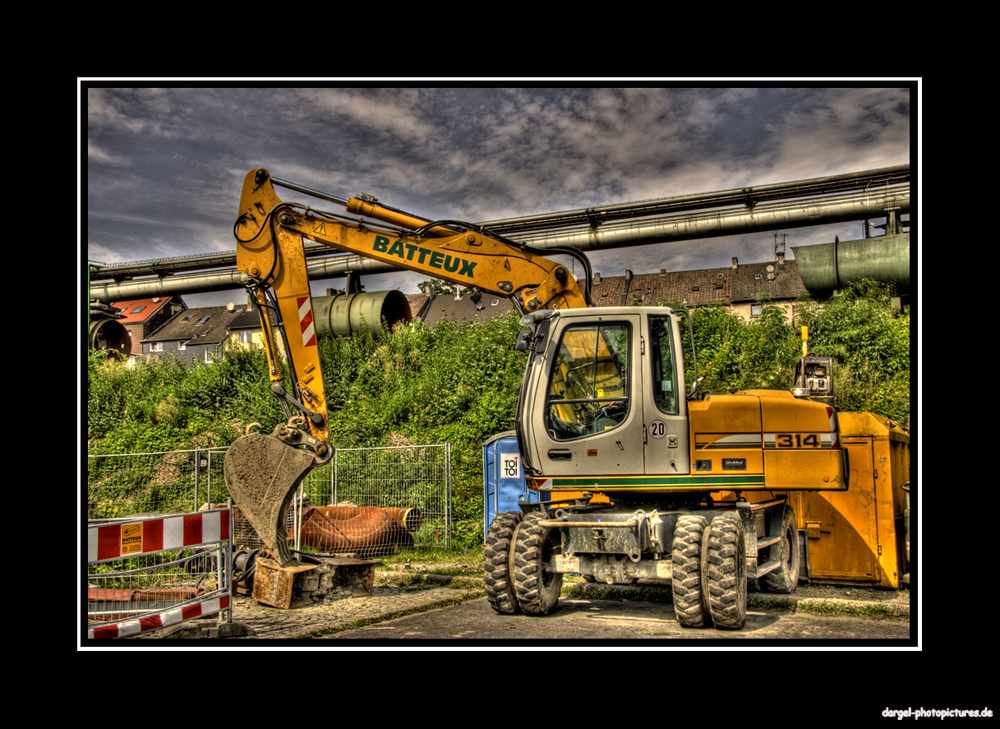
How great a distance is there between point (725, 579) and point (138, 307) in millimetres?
19696

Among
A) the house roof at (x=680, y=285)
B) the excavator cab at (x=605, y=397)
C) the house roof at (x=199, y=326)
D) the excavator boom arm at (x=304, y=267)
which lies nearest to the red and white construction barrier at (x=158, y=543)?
the excavator boom arm at (x=304, y=267)

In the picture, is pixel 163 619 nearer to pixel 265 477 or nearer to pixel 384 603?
pixel 265 477

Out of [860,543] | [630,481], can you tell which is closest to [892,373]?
[860,543]

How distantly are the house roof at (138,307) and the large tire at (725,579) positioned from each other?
53.5 ft

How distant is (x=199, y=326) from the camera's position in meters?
41.6

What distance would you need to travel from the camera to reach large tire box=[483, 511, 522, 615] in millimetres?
6723

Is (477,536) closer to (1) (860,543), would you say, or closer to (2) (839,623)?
(1) (860,543)

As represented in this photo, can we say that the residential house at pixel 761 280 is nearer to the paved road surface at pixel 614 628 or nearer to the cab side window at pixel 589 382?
the paved road surface at pixel 614 628

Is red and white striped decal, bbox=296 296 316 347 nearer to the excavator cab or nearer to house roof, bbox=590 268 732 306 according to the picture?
the excavator cab

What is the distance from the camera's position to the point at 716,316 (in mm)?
16094

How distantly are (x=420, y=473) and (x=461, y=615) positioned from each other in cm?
615

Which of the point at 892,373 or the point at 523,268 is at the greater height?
the point at 523,268

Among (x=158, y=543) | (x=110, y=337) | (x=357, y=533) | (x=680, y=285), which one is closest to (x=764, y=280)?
(x=680, y=285)

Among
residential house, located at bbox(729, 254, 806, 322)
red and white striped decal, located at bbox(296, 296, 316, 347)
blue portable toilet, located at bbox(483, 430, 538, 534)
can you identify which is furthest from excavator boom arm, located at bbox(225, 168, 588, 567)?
residential house, located at bbox(729, 254, 806, 322)
